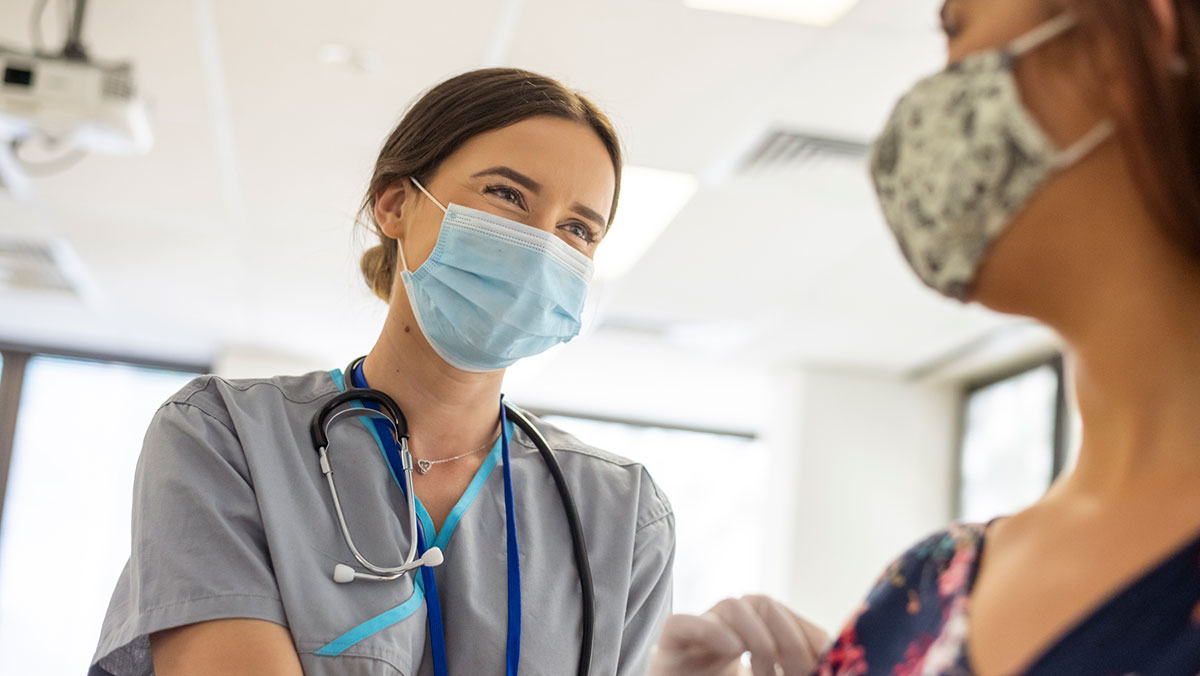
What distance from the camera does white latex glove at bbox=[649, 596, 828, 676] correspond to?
92 centimetres

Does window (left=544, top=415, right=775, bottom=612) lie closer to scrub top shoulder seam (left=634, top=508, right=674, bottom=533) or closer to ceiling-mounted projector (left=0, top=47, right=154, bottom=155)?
ceiling-mounted projector (left=0, top=47, right=154, bottom=155)

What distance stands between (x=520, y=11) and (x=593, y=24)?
185 millimetres

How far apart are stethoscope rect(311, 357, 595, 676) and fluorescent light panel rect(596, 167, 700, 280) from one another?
2.19 m

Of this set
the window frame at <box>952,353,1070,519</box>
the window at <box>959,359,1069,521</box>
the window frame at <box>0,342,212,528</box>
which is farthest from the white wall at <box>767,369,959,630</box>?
the window frame at <box>0,342,212,528</box>

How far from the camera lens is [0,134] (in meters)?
3.06

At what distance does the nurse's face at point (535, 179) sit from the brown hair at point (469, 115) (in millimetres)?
14

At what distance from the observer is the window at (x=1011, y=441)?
5.25 m

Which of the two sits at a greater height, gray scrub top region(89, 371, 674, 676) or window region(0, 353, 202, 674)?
gray scrub top region(89, 371, 674, 676)

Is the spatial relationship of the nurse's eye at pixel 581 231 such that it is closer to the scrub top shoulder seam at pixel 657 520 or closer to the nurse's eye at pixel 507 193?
the nurse's eye at pixel 507 193

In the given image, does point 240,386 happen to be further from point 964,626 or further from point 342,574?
point 964,626

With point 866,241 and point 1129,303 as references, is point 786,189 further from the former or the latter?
point 1129,303

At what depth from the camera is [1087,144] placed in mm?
620

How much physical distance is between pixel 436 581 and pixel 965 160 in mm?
897

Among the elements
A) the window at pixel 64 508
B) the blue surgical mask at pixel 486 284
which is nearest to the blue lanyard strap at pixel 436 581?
the blue surgical mask at pixel 486 284
